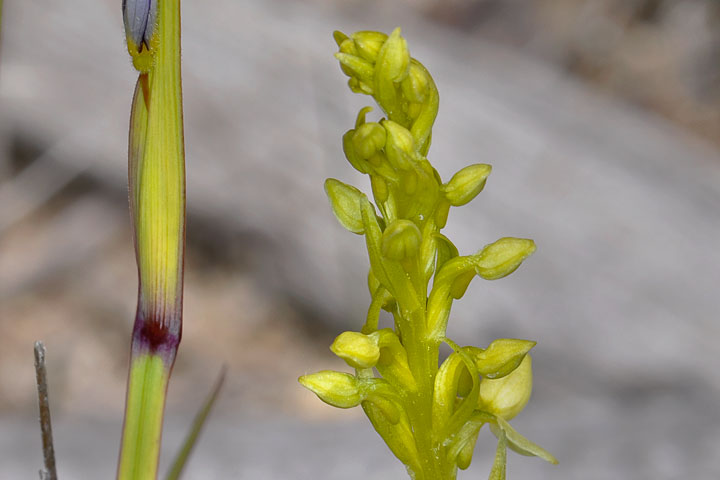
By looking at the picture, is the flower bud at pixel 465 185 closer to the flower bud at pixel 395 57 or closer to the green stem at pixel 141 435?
the flower bud at pixel 395 57

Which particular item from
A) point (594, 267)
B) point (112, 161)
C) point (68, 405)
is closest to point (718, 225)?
point (594, 267)

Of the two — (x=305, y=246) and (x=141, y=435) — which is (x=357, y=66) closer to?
(x=141, y=435)

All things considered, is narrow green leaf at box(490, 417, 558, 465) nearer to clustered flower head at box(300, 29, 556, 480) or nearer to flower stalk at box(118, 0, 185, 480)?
clustered flower head at box(300, 29, 556, 480)

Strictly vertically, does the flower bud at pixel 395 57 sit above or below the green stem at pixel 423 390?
above

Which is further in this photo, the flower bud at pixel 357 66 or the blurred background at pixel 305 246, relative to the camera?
the blurred background at pixel 305 246

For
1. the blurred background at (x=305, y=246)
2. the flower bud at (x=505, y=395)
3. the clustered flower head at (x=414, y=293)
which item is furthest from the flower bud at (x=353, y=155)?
the blurred background at (x=305, y=246)

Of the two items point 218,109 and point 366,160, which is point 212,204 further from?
point 366,160
